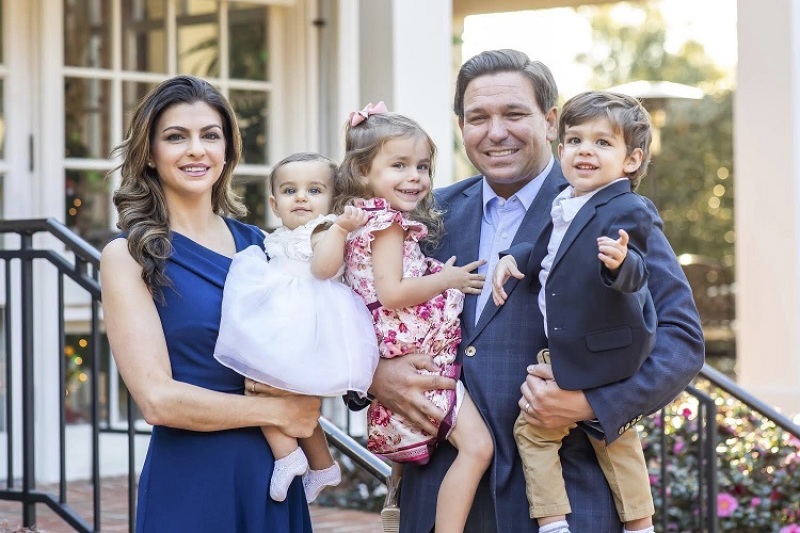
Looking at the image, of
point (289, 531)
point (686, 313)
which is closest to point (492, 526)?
point (289, 531)

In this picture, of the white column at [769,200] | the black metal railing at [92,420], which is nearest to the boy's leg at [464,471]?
the black metal railing at [92,420]

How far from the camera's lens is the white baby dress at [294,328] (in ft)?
9.28

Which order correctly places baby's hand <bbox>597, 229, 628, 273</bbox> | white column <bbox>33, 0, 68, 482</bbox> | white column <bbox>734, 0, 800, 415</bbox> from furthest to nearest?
white column <bbox>734, 0, 800, 415</bbox>, white column <bbox>33, 0, 68, 482</bbox>, baby's hand <bbox>597, 229, 628, 273</bbox>

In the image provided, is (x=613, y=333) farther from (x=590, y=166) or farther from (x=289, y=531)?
(x=289, y=531)

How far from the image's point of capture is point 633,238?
2.69 meters

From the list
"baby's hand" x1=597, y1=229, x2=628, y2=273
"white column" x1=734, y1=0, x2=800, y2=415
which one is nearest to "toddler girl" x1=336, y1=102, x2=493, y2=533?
"baby's hand" x1=597, y1=229, x2=628, y2=273

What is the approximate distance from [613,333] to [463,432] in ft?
1.47

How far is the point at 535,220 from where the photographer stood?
303 cm

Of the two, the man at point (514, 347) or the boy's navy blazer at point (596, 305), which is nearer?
the boy's navy blazer at point (596, 305)

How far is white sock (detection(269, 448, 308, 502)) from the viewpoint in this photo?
2932mm

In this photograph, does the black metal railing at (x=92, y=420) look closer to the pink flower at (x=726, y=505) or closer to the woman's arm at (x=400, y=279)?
the pink flower at (x=726, y=505)

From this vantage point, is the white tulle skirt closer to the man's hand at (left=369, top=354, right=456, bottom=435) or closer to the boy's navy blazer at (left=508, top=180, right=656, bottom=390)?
the man's hand at (left=369, top=354, right=456, bottom=435)

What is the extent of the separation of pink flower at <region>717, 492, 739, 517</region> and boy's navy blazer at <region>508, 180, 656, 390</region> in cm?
323

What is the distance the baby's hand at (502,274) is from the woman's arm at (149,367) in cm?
58
